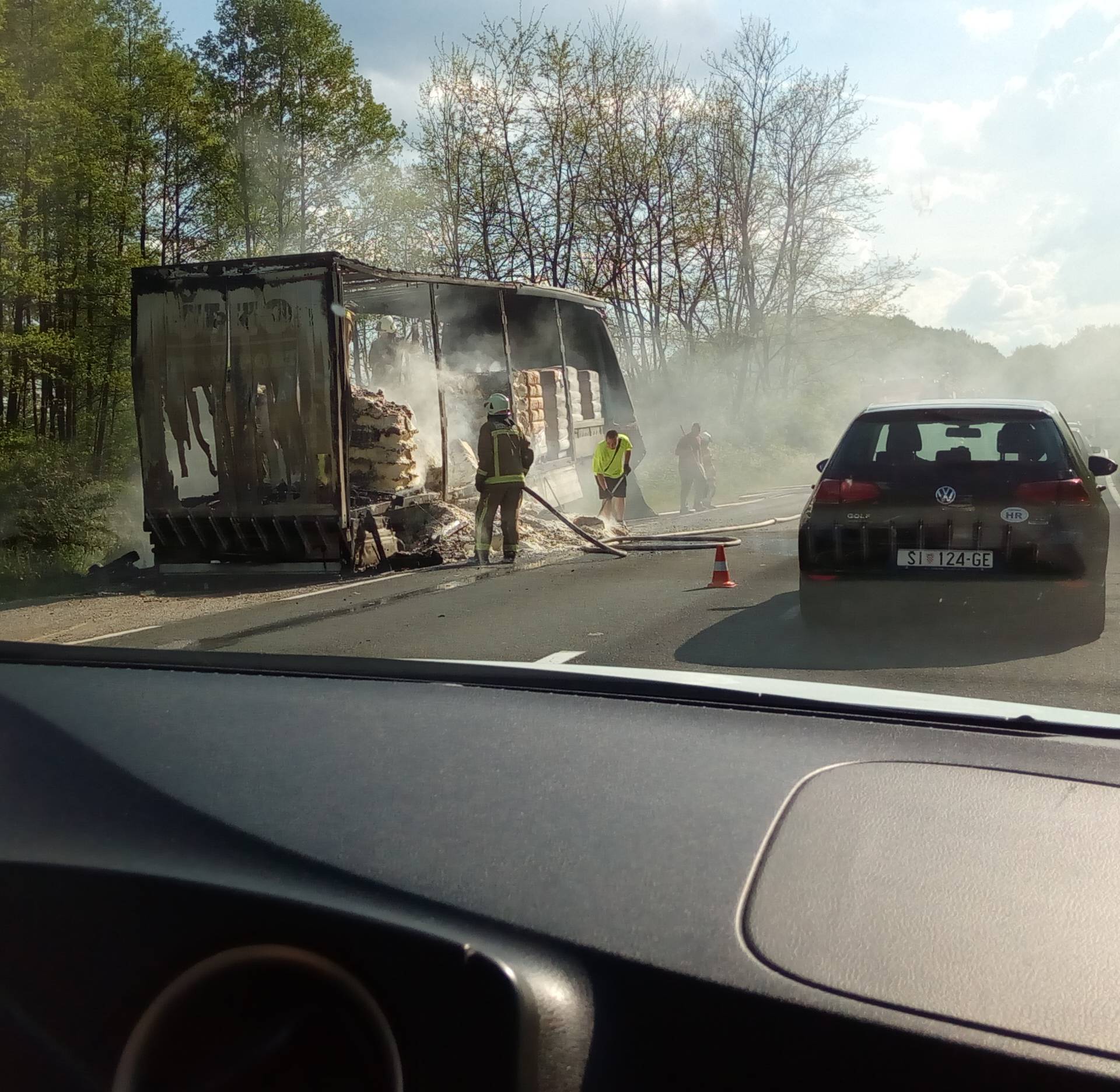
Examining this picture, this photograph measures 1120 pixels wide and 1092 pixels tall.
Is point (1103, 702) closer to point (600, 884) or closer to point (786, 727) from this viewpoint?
point (786, 727)

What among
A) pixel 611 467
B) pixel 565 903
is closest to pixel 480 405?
pixel 611 467

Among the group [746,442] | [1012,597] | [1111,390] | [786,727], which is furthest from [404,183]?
[1111,390]

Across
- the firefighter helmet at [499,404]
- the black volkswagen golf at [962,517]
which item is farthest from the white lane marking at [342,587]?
the black volkswagen golf at [962,517]

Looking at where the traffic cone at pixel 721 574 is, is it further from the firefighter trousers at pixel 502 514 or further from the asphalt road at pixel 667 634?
the firefighter trousers at pixel 502 514

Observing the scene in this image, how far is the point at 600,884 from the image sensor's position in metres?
1.46

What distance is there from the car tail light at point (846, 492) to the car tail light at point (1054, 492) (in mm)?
920

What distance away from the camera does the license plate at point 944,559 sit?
7.45 metres

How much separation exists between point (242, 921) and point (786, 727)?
947 mm

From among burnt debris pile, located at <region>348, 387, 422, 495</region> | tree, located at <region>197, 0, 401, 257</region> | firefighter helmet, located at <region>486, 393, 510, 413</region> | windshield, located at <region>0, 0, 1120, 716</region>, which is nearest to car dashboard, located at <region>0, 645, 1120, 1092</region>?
windshield, located at <region>0, 0, 1120, 716</region>

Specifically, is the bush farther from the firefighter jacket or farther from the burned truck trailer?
the firefighter jacket

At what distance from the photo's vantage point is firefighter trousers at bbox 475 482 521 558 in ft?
45.5

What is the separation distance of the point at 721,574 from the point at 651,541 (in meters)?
4.73

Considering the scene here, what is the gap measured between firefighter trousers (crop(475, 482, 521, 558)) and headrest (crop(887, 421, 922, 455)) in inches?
261

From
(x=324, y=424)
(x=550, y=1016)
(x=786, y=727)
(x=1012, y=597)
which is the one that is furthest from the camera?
(x=324, y=424)
